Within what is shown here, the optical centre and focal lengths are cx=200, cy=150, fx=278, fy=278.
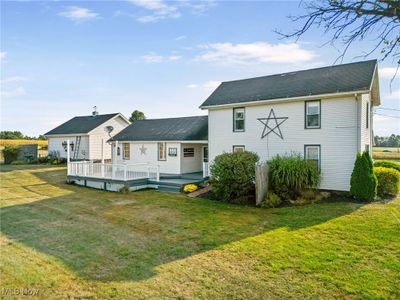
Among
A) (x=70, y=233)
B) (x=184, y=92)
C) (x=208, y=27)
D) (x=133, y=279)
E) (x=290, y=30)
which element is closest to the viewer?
(x=290, y=30)

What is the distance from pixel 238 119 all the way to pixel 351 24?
11899 mm

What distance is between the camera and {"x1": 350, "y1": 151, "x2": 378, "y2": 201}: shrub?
1138 cm

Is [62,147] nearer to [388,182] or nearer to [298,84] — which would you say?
[298,84]

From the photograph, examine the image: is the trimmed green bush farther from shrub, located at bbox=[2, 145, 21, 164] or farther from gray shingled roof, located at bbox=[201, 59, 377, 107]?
gray shingled roof, located at bbox=[201, 59, 377, 107]

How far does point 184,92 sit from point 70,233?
14.4m

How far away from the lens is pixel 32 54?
40.2 feet

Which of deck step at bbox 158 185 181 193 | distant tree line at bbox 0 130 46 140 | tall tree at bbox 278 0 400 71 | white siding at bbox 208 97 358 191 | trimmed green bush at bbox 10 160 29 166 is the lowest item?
deck step at bbox 158 185 181 193

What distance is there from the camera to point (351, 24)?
459 cm

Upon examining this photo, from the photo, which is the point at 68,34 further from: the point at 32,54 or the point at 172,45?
the point at 172,45

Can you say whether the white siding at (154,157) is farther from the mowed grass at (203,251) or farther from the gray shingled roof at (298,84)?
the mowed grass at (203,251)

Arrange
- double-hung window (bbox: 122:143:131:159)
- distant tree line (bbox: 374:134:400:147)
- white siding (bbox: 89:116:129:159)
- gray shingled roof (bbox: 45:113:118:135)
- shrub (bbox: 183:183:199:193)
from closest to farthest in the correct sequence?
shrub (bbox: 183:183:199:193), double-hung window (bbox: 122:143:131:159), white siding (bbox: 89:116:129:159), gray shingled roof (bbox: 45:113:118:135), distant tree line (bbox: 374:134:400:147)

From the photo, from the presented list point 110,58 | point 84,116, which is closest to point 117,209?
point 110,58

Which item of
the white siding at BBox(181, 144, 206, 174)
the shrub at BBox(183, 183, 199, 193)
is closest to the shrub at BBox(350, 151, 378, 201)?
the shrub at BBox(183, 183, 199, 193)

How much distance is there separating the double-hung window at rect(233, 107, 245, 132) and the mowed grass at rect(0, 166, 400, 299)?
6.05 meters
